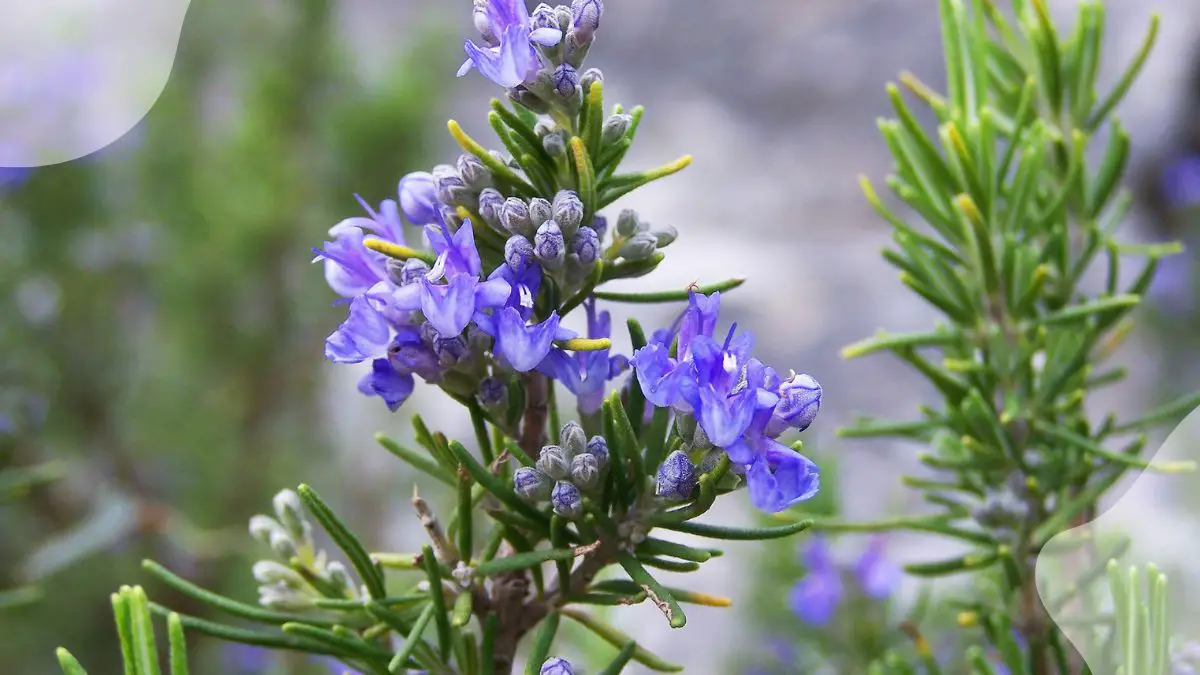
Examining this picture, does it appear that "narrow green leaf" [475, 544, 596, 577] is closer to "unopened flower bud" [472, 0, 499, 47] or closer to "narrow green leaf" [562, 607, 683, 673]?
"narrow green leaf" [562, 607, 683, 673]

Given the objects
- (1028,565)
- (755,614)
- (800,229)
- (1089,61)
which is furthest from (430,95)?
(800,229)

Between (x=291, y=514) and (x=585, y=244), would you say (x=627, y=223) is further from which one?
(x=291, y=514)

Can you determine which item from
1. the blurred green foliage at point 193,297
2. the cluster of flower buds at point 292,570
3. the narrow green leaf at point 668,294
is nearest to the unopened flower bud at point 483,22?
the narrow green leaf at point 668,294

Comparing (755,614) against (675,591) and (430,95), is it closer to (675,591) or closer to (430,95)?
(675,591)

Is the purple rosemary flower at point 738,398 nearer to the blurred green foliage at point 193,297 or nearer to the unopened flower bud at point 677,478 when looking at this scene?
the unopened flower bud at point 677,478
